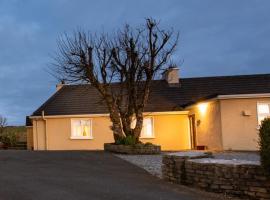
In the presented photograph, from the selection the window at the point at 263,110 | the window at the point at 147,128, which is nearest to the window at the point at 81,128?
the window at the point at 147,128

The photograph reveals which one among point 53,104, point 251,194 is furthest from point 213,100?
point 251,194

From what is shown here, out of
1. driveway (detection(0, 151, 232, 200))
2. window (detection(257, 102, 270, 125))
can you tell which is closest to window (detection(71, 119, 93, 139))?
window (detection(257, 102, 270, 125))

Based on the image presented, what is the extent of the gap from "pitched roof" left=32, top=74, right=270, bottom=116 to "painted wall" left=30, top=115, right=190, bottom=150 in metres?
0.68

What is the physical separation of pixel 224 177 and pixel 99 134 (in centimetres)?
2232

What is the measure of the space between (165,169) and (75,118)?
20.3 meters

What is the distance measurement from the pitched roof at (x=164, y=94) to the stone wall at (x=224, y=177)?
1960 centimetres

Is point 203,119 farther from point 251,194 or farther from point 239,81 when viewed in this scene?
point 251,194

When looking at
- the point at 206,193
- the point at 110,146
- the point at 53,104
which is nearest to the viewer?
the point at 206,193

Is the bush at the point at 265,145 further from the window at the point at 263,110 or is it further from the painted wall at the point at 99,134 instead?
the painted wall at the point at 99,134

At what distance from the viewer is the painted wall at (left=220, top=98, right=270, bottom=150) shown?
25.0 metres

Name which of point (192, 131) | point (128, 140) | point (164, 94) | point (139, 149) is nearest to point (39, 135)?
point (164, 94)

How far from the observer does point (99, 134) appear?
32.8m

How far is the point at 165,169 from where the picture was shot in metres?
13.7

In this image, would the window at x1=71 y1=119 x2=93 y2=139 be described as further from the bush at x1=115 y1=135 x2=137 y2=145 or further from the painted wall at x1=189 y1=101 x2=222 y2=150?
the bush at x1=115 y1=135 x2=137 y2=145
